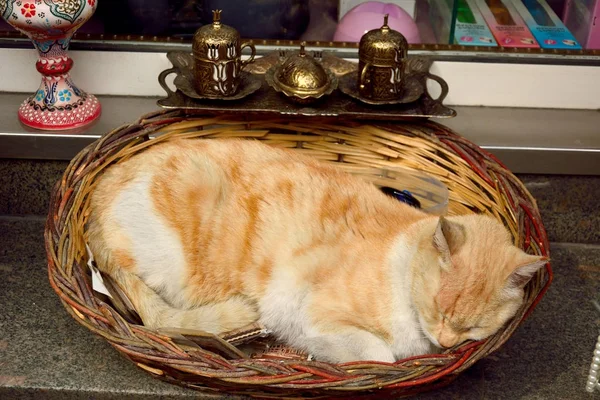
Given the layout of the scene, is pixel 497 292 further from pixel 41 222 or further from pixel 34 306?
pixel 41 222

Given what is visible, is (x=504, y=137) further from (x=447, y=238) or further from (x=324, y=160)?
(x=447, y=238)

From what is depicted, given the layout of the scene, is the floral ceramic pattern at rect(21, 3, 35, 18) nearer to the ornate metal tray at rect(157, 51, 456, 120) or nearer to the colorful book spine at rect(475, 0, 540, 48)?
the ornate metal tray at rect(157, 51, 456, 120)

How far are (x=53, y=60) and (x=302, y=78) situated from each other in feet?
2.20

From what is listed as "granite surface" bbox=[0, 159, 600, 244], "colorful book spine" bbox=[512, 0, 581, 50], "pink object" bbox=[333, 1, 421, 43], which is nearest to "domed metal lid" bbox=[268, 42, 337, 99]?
"pink object" bbox=[333, 1, 421, 43]

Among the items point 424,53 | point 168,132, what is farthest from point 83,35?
point 424,53

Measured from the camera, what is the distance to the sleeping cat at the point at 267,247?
1.44m

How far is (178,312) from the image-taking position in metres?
1.48

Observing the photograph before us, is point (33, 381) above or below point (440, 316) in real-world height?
below

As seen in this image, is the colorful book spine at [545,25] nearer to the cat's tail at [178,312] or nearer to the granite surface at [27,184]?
the cat's tail at [178,312]

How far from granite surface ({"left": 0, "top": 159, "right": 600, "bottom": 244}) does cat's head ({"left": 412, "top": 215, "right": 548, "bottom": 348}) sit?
→ 28.7 inches

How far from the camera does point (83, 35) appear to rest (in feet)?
7.13

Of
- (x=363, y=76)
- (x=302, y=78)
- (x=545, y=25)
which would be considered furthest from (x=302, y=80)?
(x=545, y=25)

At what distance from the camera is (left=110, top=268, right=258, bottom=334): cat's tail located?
4.79ft

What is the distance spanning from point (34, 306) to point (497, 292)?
3.47 feet
